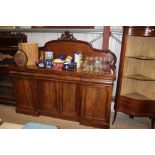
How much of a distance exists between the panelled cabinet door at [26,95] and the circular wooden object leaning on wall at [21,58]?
236 mm

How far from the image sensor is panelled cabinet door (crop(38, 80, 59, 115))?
2408 mm

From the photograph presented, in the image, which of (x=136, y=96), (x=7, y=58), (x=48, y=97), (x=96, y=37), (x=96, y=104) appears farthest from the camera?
(x=7, y=58)

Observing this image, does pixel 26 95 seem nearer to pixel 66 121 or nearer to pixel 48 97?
pixel 48 97

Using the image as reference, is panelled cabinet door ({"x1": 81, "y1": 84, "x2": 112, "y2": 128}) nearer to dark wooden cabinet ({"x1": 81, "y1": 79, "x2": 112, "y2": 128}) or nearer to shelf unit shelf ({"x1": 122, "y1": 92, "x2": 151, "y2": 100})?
dark wooden cabinet ({"x1": 81, "y1": 79, "x2": 112, "y2": 128})

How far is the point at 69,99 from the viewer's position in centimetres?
240

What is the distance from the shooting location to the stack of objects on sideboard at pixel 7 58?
2.72 meters

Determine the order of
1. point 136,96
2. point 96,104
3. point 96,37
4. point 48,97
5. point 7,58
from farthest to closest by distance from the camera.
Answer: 1. point 7,58
2. point 96,37
3. point 48,97
4. point 136,96
5. point 96,104

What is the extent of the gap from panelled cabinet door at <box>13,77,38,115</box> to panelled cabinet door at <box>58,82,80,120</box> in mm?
452

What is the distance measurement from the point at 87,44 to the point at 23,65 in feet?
3.43

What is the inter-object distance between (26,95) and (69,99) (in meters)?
A: 0.74

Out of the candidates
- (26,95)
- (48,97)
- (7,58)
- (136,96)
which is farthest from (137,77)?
→ (7,58)

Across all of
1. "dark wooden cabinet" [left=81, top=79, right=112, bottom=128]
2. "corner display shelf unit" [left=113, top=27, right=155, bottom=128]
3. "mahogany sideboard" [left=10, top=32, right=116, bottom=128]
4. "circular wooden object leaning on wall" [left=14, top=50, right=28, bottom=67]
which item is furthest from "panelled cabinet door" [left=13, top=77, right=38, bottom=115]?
"corner display shelf unit" [left=113, top=27, right=155, bottom=128]

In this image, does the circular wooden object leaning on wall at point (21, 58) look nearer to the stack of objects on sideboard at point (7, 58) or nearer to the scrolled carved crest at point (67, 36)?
the stack of objects on sideboard at point (7, 58)
